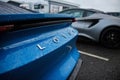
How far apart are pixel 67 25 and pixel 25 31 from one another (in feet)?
2.91

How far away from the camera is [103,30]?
491 centimetres

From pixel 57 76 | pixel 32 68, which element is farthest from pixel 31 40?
pixel 57 76

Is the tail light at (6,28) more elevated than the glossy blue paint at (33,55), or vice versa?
the tail light at (6,28)

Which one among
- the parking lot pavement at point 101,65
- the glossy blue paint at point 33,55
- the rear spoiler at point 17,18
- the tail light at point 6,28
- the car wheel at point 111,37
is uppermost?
the rear spoiler at point 17,18

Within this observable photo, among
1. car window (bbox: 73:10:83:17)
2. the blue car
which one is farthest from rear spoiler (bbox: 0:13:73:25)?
car window (bbox: 73:10:83:17)

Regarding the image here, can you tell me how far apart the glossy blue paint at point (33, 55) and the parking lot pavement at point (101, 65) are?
3.20ft

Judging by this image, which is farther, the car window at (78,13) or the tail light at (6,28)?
the car window at (78,13)

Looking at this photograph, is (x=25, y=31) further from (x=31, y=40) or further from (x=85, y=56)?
(x=85, y=56)

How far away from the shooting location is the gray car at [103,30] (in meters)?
4.87

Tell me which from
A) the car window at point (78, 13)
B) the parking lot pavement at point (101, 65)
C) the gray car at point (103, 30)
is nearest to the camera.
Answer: the parking lot pavement at point (101, 65)

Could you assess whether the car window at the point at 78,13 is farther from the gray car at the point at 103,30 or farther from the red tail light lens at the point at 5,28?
the red tail light lens at the point at 5,28

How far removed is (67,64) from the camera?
1.71 metres

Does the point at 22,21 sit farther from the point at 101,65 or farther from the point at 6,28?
the point at 101,65

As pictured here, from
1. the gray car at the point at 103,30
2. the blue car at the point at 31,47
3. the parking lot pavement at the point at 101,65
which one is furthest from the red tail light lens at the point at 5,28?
the gray car at the point at 103,30
